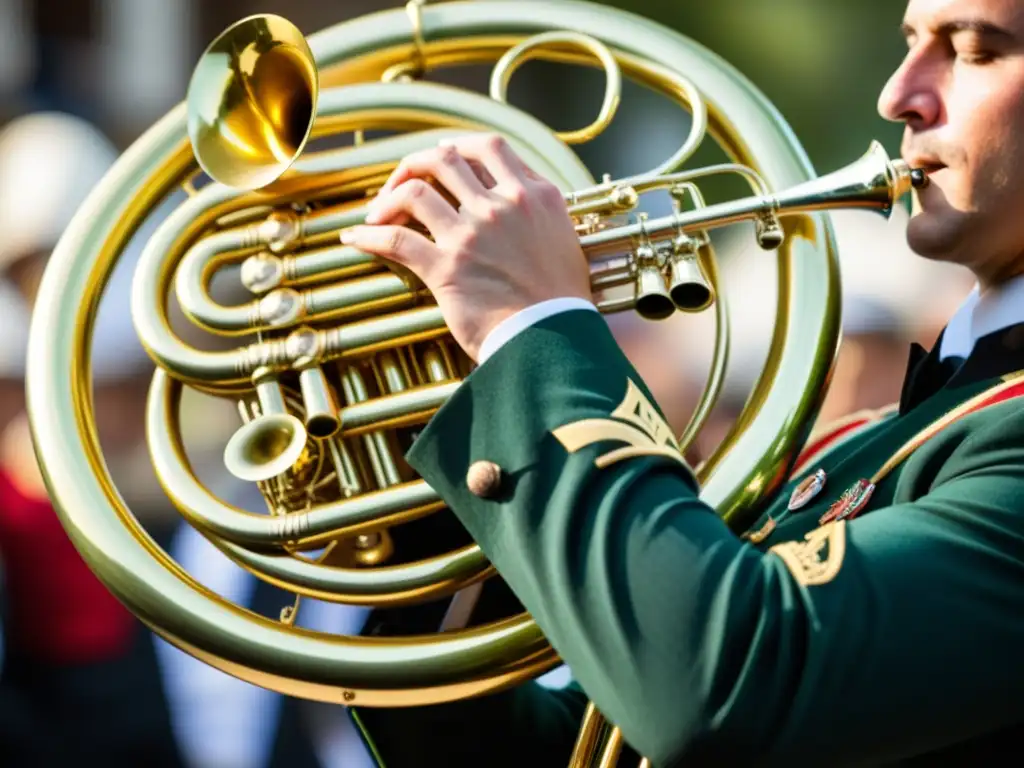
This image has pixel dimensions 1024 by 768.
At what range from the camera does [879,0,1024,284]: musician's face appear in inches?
57.9

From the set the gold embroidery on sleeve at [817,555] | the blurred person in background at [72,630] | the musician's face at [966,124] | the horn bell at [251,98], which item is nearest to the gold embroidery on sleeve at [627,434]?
the gold embroidery on sleeve at [817,555]

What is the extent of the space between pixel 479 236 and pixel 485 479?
0.24 m

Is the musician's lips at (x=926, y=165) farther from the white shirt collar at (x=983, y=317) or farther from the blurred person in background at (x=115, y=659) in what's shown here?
the blurred person in background at (x=115, y=659)

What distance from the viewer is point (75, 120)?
4.75 m

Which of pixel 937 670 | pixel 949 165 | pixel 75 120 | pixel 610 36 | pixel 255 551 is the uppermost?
pixel 75 120

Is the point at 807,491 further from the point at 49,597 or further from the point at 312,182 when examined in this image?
the point at 49,597

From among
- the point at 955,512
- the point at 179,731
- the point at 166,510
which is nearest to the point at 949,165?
the point at 955,512

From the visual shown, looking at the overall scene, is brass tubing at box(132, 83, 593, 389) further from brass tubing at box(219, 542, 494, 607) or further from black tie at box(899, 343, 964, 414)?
black tie at box(899, 343, 964, 414)

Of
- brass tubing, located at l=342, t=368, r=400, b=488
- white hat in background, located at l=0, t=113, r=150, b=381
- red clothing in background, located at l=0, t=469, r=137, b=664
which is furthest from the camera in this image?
white hat in background, located at l=0, t=113, r=150, b=381

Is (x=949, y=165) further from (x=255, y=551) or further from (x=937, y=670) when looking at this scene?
(x=255, y=551)

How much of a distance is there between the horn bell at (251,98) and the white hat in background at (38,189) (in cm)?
176

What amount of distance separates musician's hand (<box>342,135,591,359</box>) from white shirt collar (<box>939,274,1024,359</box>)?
1.57 ft

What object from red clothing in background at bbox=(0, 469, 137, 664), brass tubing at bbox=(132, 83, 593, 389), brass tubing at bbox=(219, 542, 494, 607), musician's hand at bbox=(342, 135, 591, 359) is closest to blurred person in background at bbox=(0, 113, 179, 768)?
red clothing in background at bbox=(0, 469, 137, 664)

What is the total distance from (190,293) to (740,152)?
64 cm
